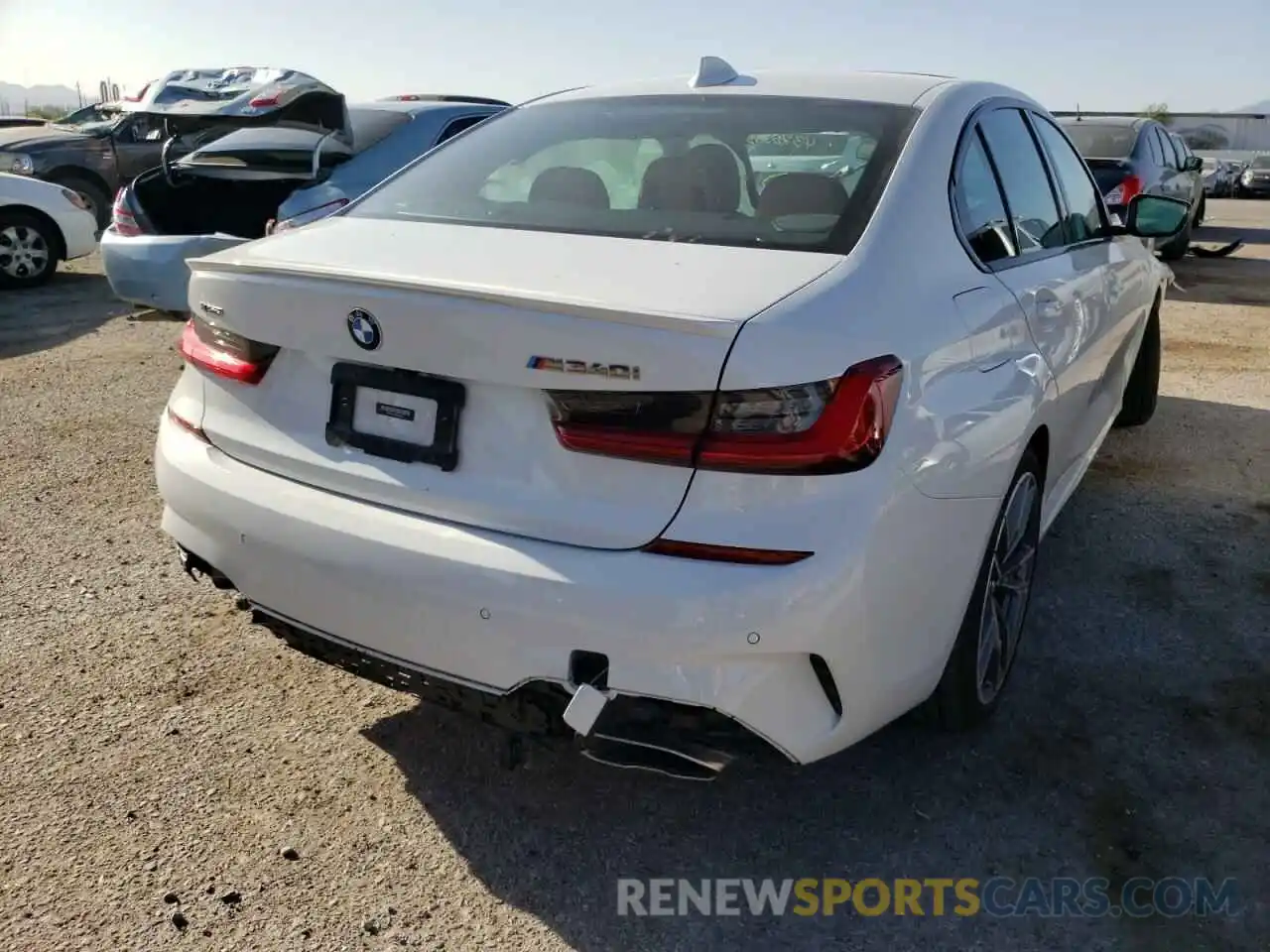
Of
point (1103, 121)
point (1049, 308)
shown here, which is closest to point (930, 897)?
point (1049, 308)

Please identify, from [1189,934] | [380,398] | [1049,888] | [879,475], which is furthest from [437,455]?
[1189,934]

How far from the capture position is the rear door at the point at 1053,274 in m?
2.99

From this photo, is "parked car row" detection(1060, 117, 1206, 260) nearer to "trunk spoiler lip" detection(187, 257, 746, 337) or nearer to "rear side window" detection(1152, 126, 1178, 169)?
"rear side window" detection(1152, 126, 1178, 169)

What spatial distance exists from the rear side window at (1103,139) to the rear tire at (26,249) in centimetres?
963

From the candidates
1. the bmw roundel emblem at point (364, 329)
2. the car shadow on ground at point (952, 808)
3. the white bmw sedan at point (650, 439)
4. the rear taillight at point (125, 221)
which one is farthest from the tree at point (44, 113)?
the car shadow on ground at point (952, 808)

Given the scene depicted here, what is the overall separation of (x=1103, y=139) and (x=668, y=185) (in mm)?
9858

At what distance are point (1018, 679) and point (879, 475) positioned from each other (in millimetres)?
1470

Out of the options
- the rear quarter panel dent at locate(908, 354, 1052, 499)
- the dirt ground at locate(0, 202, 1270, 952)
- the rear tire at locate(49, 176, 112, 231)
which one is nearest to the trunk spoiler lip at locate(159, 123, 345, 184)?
the dirt ground at locate(0, 202, 1270, 952)

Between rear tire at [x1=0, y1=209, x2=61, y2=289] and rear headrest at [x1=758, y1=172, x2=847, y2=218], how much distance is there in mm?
9266

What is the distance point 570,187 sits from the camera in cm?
286

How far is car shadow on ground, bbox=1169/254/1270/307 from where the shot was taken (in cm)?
1043

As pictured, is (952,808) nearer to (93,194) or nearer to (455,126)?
(455,126)

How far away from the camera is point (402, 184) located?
3107 mm

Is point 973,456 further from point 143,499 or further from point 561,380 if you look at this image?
point 143,499
